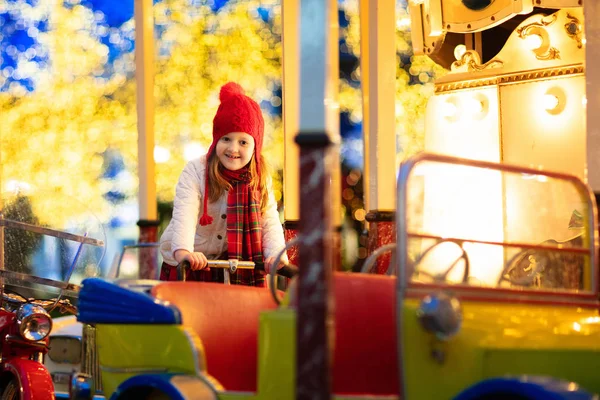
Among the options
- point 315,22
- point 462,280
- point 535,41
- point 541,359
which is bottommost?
point 541,359

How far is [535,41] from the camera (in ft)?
25.1

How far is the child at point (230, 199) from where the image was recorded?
19.1 feet

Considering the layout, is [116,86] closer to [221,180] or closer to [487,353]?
[221,180]

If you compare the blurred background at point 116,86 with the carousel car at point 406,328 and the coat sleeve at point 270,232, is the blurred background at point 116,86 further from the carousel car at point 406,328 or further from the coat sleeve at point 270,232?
the carousel car at point 406,328

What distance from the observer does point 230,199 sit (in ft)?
19.3

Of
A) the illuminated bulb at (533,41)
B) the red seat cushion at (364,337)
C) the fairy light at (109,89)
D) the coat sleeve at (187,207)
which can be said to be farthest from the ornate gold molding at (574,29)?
the fairy light at (109,89)

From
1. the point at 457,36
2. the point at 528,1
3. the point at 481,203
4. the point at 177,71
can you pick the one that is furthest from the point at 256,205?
the point at 177,71

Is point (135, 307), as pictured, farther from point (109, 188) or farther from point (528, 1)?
point (109, 188)

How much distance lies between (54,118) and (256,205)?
12.3m

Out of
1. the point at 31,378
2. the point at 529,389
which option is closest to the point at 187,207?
the point at 31,378

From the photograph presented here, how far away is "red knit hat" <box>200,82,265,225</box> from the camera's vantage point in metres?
5.89

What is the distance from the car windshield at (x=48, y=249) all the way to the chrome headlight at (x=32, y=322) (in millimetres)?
214

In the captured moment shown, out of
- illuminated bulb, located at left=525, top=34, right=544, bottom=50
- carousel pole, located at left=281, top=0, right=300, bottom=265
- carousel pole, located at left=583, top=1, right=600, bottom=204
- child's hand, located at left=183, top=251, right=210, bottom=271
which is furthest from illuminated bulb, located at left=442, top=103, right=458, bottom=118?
child's hand, located at left=183, top=251, right=210, bottom=271

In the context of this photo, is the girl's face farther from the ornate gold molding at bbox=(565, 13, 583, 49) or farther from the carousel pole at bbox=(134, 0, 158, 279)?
the carousel pole at bbox=(134, 0, 158, 279)
